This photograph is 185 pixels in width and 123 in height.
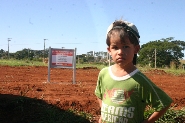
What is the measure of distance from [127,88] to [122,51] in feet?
0.80

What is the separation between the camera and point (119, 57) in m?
1.62

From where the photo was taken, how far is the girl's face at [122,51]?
5.31ft

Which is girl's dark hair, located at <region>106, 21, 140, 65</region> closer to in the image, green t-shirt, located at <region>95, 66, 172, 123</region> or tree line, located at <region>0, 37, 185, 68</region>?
green t-shirt, located at <region>95, 66, 172, 123</region>

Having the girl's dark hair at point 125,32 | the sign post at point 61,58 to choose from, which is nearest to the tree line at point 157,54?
the sign post at point 61,58

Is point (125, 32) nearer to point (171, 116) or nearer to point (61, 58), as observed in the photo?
point (171, 116)

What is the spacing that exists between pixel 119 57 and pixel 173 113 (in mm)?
3036

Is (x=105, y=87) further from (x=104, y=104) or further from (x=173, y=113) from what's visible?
(x=173, y=113)

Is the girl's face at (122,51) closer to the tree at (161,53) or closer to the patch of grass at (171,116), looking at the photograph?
the patch of grass at (171,116)

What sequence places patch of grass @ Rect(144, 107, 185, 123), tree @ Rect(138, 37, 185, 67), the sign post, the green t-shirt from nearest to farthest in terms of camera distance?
1. the green t-shirt
2. patch of grass @ Rect(144, 107, 185, 123)
3. the sign post
4. tree @ Rect(138, 37, 185, 67)

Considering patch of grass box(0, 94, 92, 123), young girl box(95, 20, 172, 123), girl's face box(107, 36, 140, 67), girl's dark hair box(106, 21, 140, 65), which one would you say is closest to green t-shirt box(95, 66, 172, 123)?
young girl box(95, 20, 172, 123)

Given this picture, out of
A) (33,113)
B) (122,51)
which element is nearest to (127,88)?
(122,51)

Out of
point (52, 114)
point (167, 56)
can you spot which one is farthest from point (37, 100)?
point (167, 56)

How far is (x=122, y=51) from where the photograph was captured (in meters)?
1.62

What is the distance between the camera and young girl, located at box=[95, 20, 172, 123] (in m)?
1.60
